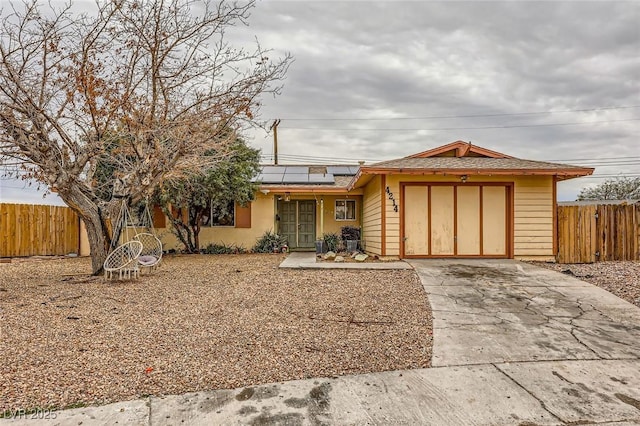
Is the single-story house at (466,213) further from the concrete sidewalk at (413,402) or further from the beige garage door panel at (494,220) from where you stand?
the concrete sidewalk at (413,402)

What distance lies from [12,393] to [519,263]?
911cm

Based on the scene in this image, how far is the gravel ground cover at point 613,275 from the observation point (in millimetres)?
6082

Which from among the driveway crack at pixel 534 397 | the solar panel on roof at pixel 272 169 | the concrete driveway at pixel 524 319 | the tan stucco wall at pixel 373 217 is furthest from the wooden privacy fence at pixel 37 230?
the driveway crack at pixel 534 397

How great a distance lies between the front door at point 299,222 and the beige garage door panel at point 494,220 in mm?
6194

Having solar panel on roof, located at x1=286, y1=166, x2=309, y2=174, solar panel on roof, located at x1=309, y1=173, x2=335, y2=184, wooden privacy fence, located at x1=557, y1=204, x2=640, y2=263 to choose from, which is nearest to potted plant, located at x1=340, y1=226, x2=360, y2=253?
solar panel on roof, located at x1=309, y1=173, x2=335, y2=184

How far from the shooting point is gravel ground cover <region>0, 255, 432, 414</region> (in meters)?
3.08

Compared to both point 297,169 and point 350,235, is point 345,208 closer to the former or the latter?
point 350,235

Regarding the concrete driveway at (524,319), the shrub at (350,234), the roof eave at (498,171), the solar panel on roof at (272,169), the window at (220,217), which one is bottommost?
the concrete driveway at (524,319)

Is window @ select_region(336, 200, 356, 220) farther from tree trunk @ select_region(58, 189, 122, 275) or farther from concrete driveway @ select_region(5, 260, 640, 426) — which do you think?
concrete driveway @ select_region(5, 260, 640, 426)

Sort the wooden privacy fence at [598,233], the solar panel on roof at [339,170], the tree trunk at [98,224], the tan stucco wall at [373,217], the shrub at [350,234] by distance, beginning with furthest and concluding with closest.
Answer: the solar panel on roof at [339,170] < the shrub at [350,234] < the tan stucco wall at [373,217] < the wooden privacy fence at [598,233] < the tree trunk at [98,224]

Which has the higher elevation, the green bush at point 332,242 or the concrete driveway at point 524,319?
the green bush at point 332,242

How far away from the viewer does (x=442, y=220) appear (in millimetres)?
9758

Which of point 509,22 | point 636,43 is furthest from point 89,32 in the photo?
point 636,43

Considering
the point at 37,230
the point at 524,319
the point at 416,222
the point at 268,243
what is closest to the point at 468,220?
the point at 416,222
